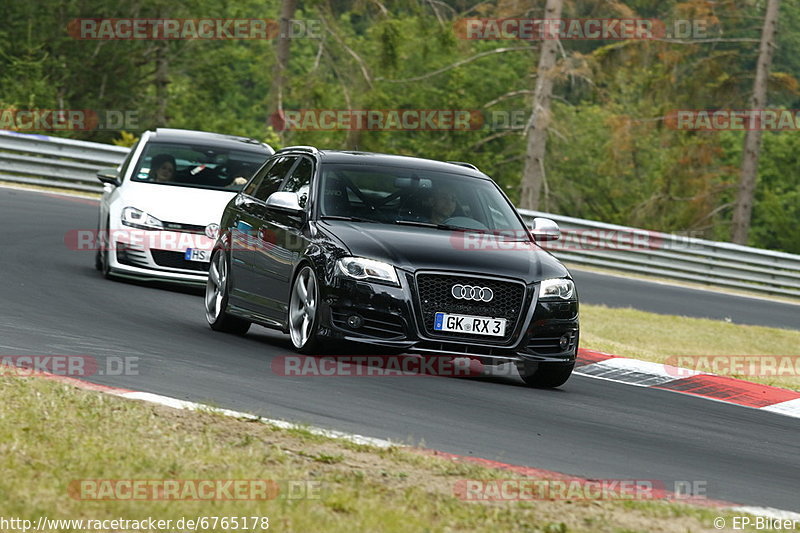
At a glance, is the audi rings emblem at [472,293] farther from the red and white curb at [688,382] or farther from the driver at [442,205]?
the red and white curb at [688,382]

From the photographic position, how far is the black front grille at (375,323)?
9.77 metres

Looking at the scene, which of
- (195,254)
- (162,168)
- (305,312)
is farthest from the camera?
(162,168)

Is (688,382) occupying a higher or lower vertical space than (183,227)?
lower

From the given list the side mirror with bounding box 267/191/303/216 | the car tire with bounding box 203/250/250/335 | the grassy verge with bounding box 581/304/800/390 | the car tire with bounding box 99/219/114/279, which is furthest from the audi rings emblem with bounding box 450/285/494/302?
the car tire with bounding box 99/219/114/279

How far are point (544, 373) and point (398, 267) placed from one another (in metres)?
1.62

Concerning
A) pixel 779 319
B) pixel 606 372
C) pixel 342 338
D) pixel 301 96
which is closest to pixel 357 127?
pixel 301 96

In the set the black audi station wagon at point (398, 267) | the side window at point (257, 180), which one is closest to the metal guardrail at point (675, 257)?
the side window at point (257, 180)

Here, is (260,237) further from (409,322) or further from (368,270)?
(409,322)

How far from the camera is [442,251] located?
33.0ft

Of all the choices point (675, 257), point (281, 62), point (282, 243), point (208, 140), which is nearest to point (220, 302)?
point (282, 243)

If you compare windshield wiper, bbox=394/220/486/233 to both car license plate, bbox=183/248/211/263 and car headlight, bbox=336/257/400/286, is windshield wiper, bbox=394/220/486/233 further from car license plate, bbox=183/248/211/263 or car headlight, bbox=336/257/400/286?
car license plate, bbox=183/248/211/263

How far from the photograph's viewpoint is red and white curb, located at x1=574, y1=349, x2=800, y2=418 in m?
11.7

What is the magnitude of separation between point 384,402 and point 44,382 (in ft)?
6.89

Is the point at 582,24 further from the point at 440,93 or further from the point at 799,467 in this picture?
the point at 799,467
